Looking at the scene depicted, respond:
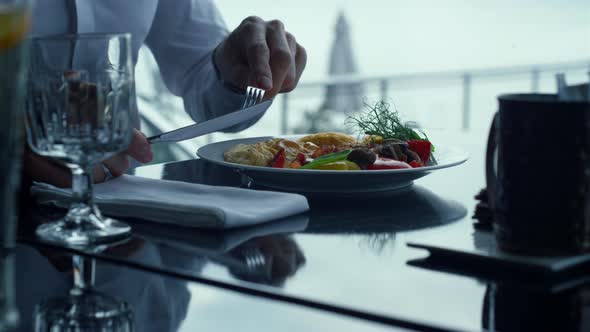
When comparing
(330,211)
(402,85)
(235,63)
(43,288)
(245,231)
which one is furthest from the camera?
(402,85)

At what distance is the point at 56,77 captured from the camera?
2.42 feet

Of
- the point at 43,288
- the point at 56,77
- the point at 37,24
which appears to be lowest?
the point at 43,288

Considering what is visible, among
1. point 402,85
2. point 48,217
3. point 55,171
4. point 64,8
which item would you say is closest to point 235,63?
point 64,8

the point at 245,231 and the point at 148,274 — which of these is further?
the point at 245,231

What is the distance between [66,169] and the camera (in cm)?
100

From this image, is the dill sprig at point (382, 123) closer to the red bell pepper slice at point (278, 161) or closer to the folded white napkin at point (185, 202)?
the red bell pepper slice at point (278, 161)

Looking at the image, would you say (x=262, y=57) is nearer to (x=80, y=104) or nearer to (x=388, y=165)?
(x=388, y=165)

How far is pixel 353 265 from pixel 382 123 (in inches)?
24.5

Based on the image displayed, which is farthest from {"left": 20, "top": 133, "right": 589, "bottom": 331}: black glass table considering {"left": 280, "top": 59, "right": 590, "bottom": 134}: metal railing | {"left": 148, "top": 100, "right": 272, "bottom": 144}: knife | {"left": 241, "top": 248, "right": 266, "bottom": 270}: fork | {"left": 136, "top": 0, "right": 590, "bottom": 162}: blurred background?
{"left": 280, "top": 59, "right": 590, "bottom": 134}: metal railing

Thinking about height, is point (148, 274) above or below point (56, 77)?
below

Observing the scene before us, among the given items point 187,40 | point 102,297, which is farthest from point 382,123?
point 187,40

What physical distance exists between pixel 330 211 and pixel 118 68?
30 centimetres

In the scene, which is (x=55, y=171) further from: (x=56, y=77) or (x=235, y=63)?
(x=235, y=63)

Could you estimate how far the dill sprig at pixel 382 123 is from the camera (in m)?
1.24
